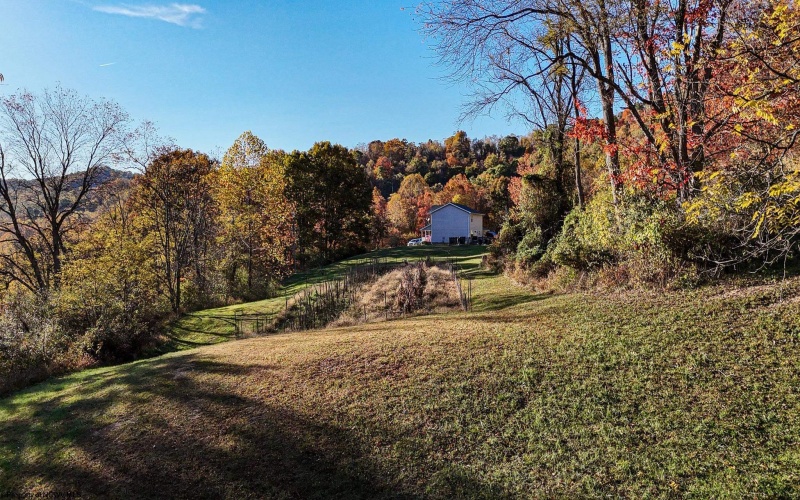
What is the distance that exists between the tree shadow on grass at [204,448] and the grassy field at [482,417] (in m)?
0.03

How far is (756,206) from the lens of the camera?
7305 mm

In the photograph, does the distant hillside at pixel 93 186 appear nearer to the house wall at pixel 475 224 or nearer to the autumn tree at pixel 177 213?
the autumn tree at pixel 177 213

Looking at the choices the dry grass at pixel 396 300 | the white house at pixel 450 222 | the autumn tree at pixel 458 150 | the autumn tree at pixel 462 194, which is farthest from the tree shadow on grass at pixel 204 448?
the autumn tree at pixel 458 150

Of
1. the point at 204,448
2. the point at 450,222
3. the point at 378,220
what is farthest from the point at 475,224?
the point at 204,448

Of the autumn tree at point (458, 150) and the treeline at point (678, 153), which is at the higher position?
the autumn tree at point (458, 150)

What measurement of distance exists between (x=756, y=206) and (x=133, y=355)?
1892 cm

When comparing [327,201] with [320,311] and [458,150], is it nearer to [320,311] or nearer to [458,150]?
[320,311]

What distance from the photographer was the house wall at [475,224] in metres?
55.0

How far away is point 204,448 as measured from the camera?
5918 millimetres

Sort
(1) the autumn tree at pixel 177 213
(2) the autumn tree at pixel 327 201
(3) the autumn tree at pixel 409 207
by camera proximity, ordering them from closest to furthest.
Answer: (1) the autumn tree at pixel 177 213, (2) the autumn tree at pixel 327 201, (3) the autumn tree at pixel 409 207

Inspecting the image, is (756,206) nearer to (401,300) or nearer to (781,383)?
(781,383)

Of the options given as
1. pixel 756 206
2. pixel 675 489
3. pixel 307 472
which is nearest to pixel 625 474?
pixel 675 489

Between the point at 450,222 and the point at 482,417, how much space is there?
49622 millimetres

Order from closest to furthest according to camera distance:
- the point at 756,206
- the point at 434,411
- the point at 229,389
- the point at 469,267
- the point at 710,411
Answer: the point at 710,411, the point at 434,411, the point at 756,206, the point at 229,389, the point at 469,267
